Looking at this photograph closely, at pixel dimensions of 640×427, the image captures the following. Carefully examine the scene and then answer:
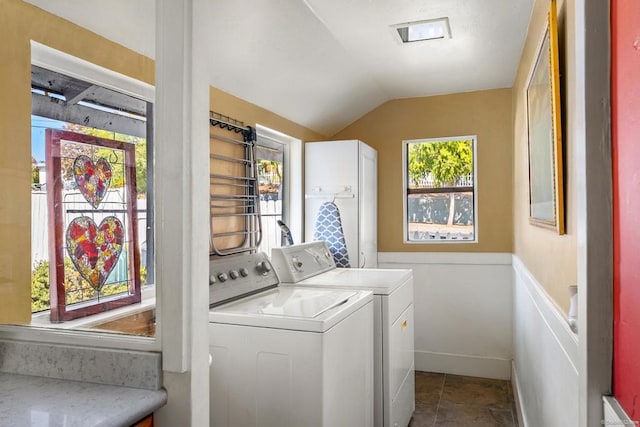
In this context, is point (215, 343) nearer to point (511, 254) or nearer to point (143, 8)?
point (143, 8)

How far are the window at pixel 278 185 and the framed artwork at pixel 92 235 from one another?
1.79m

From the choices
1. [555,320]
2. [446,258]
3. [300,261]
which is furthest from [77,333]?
[446,258]

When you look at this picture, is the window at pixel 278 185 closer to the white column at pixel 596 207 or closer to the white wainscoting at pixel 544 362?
the white wainscoting at pixel 544 362

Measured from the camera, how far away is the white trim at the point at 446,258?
371 cm

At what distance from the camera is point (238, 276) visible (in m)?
2.20

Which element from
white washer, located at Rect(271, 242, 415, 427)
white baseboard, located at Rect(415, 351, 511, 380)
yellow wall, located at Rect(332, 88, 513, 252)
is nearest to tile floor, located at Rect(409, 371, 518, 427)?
white baseboard, located at Rect(415, 351, 511, 380)

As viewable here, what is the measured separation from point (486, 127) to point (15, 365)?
354 cm

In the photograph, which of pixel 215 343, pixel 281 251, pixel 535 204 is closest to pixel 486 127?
pixel 535 204

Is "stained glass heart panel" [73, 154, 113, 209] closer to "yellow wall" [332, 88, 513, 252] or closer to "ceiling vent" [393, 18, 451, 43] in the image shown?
"ceiling vent" [393, 18, 451, 43]

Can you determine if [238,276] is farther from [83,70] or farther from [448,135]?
[448,135]

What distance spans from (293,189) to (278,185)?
189mm

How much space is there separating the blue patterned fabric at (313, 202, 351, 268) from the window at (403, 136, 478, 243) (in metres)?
0.78

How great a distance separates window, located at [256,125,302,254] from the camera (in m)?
3.22

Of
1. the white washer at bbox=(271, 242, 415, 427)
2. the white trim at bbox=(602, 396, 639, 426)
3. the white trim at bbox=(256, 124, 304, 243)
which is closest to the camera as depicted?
the white trim at bbox=(602, 396, 639, 426)
